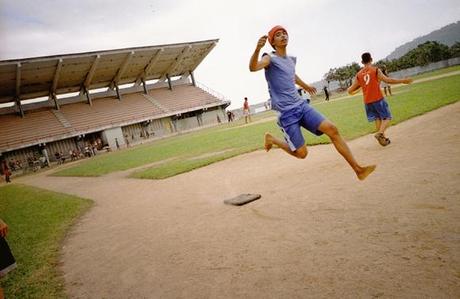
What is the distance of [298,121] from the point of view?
4.61 m

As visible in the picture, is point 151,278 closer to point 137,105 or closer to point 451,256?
point 451,256

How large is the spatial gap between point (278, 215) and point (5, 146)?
36.4m

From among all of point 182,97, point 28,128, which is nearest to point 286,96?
point 28,128

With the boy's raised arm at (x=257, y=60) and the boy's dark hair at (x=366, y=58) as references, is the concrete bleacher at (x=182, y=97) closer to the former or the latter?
the boy's dark hair at (x=366, y=58)

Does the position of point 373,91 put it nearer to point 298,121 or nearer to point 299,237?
point 298,121

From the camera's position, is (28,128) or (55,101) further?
(55,101)

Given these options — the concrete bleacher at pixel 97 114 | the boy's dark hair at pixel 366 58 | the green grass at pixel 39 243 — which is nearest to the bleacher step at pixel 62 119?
the concrete bleacher at pixel 97 114

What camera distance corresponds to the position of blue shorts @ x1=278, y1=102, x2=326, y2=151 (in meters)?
4.46

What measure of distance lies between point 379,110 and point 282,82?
11.8ft

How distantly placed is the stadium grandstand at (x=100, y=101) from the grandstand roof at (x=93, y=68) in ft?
0.28

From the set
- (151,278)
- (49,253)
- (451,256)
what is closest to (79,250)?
(49,253)

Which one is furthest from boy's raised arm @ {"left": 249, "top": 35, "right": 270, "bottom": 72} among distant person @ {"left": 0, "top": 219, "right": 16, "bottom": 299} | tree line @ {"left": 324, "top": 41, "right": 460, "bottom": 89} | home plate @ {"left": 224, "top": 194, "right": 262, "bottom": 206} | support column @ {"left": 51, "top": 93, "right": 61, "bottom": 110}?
tree line @ {"left": 324, "top": 41, "right": 460, "bottom": 89}

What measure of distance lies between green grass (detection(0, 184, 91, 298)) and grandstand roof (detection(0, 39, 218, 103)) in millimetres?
28506

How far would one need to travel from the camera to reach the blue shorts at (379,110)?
23.7 ft
